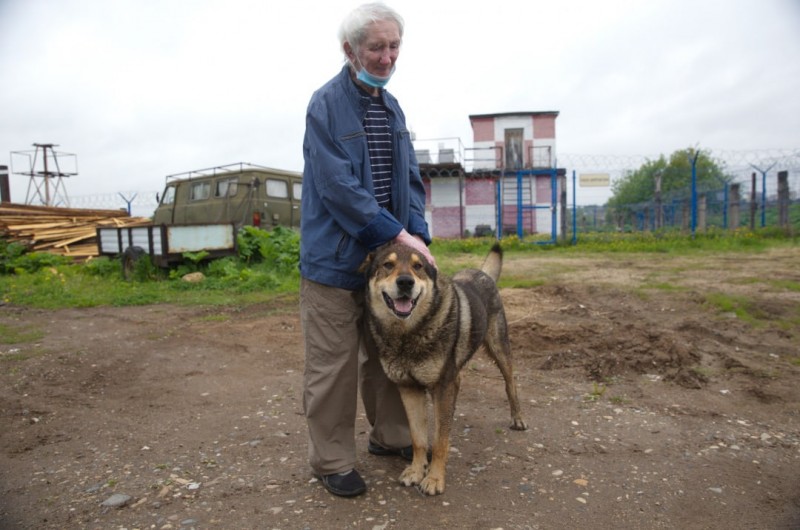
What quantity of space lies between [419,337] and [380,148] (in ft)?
3.38

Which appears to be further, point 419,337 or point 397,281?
point 419,337

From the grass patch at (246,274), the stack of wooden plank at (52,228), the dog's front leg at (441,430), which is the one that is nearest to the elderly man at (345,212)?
the dog's front leg at (441,430)

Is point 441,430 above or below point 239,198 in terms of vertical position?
below

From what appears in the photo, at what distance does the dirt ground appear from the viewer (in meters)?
→ 2.36

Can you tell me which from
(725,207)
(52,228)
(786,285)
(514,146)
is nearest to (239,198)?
(52,228)

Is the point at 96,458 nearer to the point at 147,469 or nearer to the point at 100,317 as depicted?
the point at 147,469

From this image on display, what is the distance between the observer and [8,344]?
17.8 feet

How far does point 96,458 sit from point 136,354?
2375 millimetres

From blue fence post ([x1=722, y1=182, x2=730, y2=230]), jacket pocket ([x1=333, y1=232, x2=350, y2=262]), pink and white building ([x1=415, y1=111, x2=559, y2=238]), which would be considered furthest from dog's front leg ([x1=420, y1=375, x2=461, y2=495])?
pink and white building ([x1=415, y1=111, x2=559, y2=238])

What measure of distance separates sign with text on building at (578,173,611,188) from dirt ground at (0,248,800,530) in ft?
40.7

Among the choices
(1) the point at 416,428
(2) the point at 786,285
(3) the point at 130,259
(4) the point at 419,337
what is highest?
(3) the point at 130,259

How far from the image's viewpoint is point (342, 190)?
2393 mm

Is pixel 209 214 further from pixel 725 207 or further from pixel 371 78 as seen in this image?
pixel 725 207

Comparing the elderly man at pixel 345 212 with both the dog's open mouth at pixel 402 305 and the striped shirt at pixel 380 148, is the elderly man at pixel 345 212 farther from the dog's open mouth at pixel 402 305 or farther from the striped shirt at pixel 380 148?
the dog's open mouth at pixel 402 305
